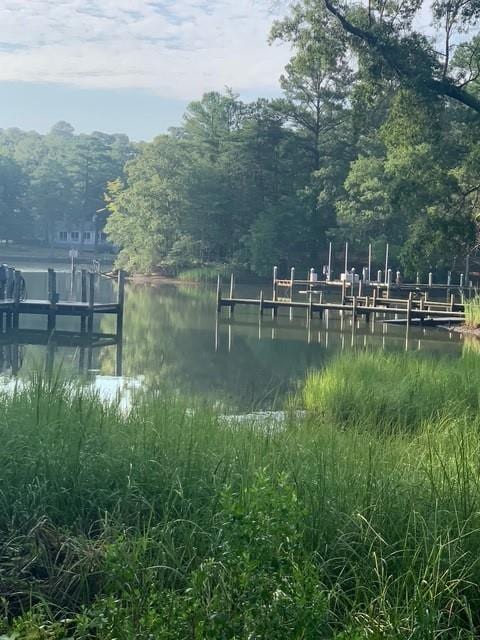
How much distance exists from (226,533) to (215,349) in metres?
15.8

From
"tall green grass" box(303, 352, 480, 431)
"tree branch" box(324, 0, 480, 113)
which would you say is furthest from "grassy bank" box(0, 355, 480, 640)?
"tree branch" box(324, 0, 480, 113)

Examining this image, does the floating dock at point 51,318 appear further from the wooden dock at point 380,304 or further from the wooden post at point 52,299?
the wooden dock at point 380,304

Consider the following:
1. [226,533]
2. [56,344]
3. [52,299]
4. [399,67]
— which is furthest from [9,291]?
[226,533]

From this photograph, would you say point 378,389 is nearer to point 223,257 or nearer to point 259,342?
point 259,342

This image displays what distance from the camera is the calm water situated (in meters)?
13.7

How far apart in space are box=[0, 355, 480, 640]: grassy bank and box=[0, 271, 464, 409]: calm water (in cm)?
428

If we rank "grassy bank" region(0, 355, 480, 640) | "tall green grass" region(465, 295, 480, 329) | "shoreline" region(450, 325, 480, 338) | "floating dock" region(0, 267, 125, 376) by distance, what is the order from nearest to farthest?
"grassy bank" region(0, 355, 480, 640) → "floating dock" region(0, 267, 125, 376) → "shoreline" region(450, 325, 480, 338) → "tall green grass" region(465, 295, 480, 329)

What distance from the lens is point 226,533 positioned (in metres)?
3.42

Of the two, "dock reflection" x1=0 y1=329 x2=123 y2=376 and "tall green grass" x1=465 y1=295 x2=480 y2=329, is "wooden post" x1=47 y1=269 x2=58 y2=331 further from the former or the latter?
"tall green grass" x1=465 y1=295 x2=480 y2=329

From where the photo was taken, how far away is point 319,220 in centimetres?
4541

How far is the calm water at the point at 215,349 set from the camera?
541 inches

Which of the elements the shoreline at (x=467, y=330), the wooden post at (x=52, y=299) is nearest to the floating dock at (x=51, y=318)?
the wooden post at (x=52, y=299)

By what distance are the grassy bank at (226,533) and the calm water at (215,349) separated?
14.0 ft

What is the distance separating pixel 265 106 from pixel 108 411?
4136cm
